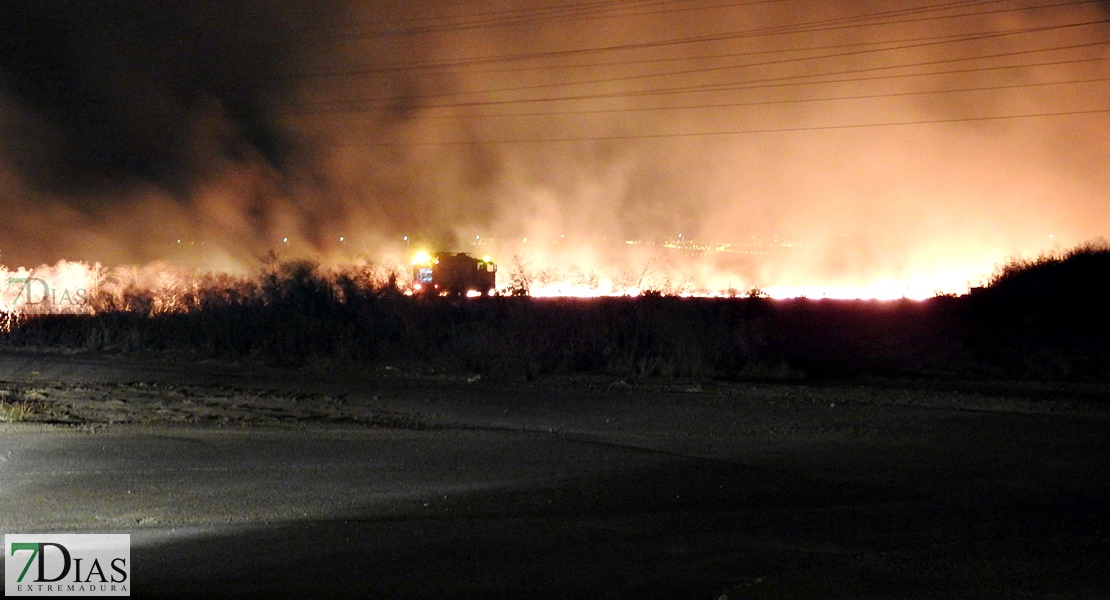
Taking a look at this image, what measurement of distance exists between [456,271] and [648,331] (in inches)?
765

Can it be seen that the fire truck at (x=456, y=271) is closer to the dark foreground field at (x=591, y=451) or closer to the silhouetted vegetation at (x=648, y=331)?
the silhouetted vegetation at (x=648, y=331)

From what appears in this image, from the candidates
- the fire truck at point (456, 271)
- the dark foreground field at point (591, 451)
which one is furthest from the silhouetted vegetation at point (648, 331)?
the fire truck at point (456, 271)

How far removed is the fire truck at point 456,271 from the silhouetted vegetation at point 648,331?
6761mm

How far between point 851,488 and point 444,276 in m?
34.2

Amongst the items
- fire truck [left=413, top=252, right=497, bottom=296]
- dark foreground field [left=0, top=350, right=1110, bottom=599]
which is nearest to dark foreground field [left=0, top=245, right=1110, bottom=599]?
dark foreground field [left=0, top=350, right=1110, bottom=599]

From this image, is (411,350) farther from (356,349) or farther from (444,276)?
(444,276)

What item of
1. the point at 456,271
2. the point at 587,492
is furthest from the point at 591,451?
the point at 456,271

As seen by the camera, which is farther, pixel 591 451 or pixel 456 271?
pixel 456 271

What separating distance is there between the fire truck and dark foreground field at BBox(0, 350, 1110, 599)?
2311 centimetres

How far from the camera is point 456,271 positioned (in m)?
44.5

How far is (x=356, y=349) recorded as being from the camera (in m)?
27.5

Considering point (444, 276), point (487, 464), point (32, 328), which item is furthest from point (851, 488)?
point (444, 276)

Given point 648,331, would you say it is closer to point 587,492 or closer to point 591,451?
point 591,451

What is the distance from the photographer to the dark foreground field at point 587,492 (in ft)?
24.9
